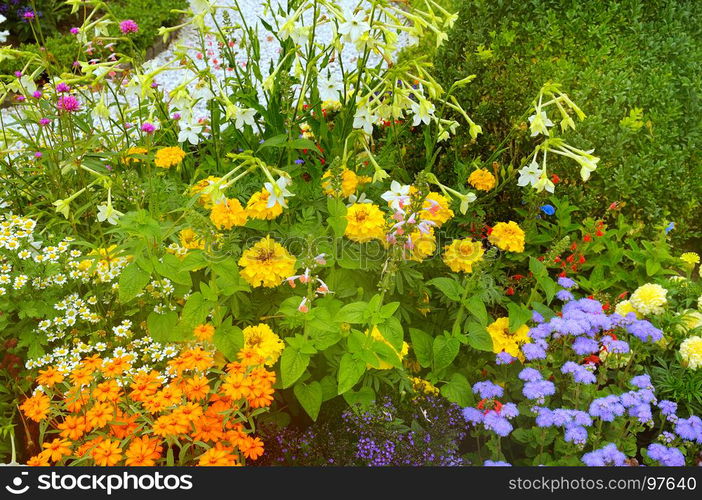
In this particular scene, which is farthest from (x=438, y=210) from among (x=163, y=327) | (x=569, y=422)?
(x=163, y=327)

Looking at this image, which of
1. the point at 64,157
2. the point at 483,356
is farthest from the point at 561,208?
the point at 64,157

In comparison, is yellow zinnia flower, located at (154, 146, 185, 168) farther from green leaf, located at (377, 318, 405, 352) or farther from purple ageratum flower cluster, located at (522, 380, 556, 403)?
purple ageratum flower cluster, located at (522, 380, 556, 403)

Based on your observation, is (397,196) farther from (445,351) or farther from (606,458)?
(606,458)

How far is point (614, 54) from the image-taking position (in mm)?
3154

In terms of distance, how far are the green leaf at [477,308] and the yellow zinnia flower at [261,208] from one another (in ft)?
2.52

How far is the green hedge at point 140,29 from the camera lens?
18.9 feet

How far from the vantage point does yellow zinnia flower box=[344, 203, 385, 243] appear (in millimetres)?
2141

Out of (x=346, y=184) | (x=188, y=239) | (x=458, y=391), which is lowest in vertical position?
(x=458, y=391)

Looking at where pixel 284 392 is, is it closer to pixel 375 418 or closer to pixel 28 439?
pixel 375 418

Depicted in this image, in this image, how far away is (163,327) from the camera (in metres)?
2.18

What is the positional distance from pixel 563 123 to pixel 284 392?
1520 millimetres

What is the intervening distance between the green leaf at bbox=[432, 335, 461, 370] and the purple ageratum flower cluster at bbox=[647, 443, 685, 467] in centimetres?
69

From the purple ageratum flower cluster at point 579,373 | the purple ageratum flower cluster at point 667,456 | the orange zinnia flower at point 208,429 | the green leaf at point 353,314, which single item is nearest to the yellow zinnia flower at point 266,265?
the green leaf at point 353,314

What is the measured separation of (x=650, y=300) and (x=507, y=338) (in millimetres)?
607
